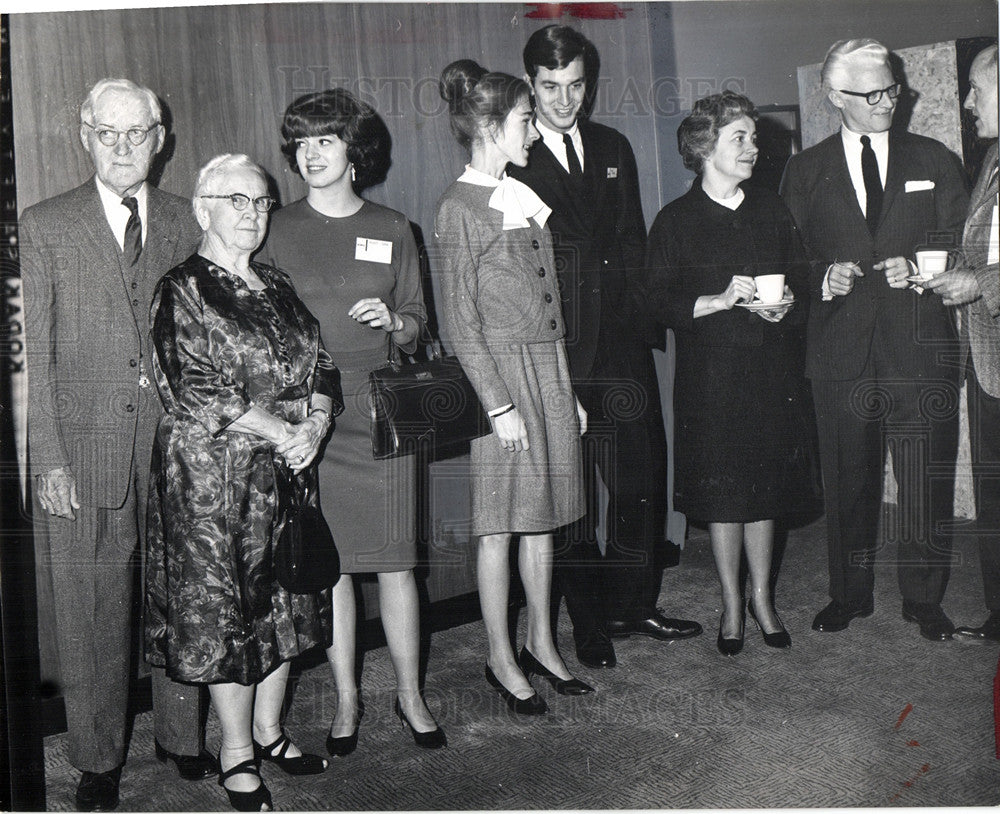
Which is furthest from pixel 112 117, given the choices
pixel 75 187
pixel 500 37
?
pixel 500 37

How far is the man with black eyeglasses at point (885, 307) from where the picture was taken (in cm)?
266

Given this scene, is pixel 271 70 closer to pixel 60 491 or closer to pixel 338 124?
pixel 338 124

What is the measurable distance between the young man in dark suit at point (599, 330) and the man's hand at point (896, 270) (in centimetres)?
66

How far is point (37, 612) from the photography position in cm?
254

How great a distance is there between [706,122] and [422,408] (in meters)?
1.14

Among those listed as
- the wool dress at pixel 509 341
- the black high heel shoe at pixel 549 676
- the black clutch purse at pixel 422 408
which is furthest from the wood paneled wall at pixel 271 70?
the black high heel shoe at pixel 549 676

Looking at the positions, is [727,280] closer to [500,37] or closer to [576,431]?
[576,431]

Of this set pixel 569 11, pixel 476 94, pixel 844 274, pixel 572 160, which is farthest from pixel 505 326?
pixel 844 274

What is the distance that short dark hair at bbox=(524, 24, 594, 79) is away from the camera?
255cm

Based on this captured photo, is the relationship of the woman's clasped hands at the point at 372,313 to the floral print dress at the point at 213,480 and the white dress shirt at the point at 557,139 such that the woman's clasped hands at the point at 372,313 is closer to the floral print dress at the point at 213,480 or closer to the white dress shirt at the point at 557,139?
the floral print dress at the point at 213,480

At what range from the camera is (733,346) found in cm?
274

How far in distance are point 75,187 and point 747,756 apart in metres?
2.34

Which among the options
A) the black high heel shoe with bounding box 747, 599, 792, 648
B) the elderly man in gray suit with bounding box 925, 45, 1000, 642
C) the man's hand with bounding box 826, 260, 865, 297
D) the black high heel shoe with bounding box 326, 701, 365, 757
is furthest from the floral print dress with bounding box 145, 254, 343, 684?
the elderly man in gray suit with bounding box 925, 45, 1000, 642

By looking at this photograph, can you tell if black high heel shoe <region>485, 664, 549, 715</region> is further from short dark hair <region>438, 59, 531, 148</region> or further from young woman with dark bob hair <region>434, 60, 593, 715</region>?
short dark hair <region>438, 59, 531, 148</region>
